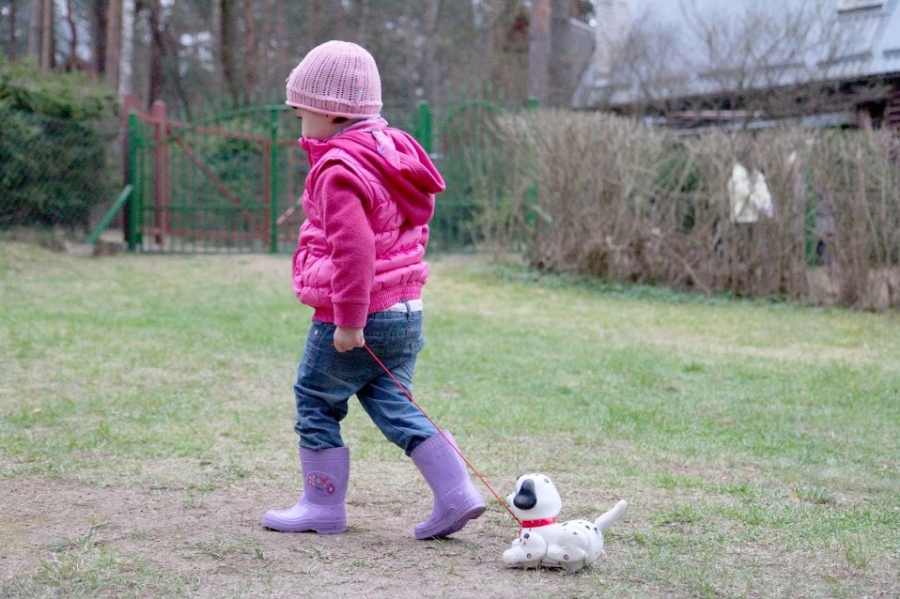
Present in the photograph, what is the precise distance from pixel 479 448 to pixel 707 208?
6.74 m

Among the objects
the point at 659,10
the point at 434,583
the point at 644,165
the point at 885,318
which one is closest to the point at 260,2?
the point at 659,10

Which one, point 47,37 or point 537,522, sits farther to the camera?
point 47,37

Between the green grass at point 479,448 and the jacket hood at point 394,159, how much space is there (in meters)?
1.05

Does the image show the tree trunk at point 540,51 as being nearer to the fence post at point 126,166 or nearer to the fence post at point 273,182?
Result: the fence post at point 273,182

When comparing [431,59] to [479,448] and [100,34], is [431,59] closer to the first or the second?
[100,34]

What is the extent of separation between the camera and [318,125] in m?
3.15

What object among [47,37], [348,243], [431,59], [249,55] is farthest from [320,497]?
[431,59]

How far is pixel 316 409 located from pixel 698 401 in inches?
121

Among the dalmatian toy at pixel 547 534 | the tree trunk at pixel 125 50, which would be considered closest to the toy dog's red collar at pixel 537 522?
the dalmatian toy at pixel 547 534

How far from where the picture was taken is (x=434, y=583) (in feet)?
9.02

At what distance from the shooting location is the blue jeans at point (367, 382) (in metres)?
3.12

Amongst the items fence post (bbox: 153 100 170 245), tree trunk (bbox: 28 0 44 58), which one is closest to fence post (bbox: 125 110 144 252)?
fence post (bbox: 153 100 170 245)

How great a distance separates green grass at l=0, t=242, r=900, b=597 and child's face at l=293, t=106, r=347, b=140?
1.24 m

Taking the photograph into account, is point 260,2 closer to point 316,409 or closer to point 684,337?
point 684,337
